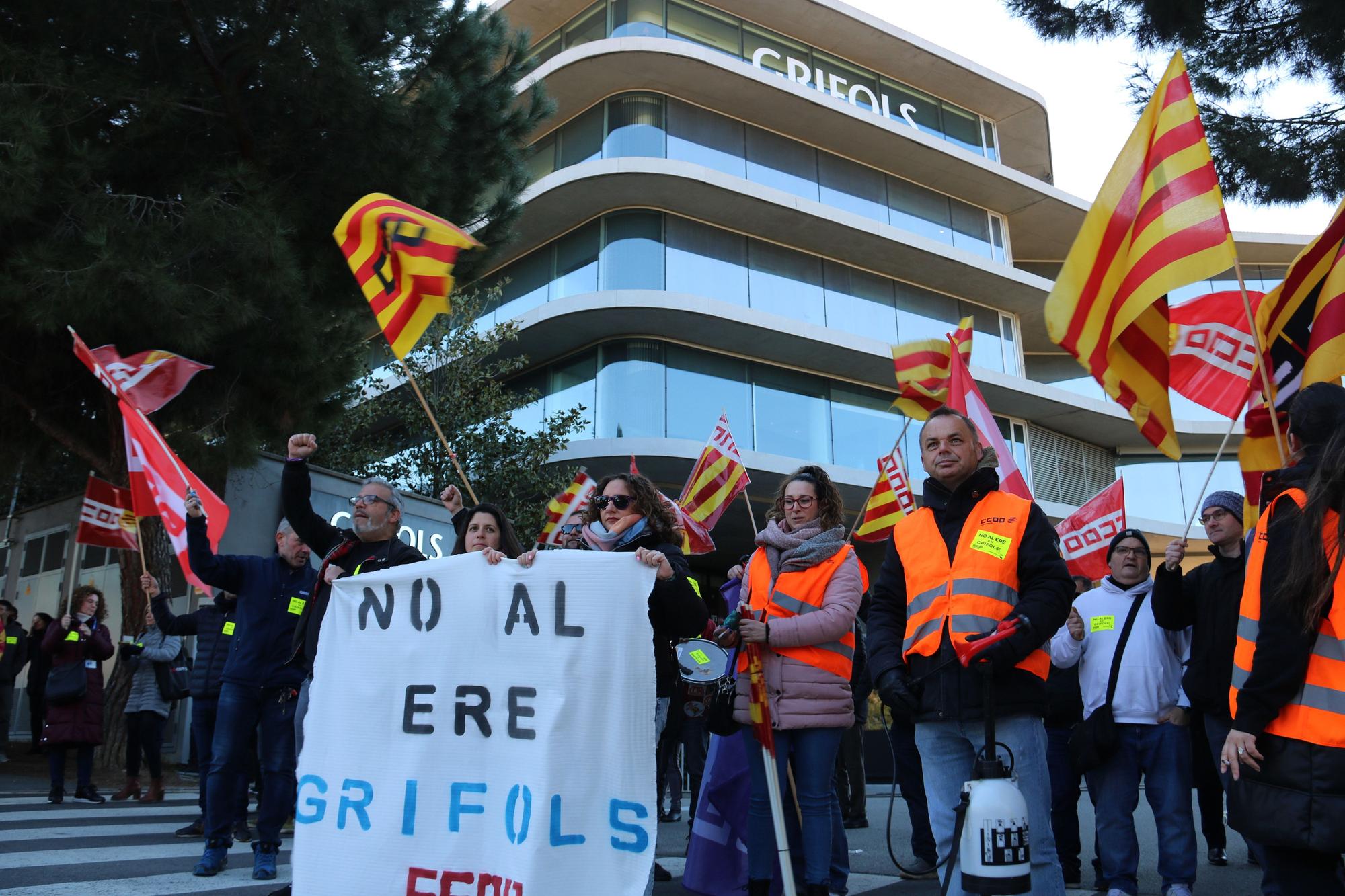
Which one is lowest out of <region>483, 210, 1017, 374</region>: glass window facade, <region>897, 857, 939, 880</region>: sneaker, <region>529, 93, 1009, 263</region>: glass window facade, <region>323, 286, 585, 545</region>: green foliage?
<region>897, 857, 939, 880</region>: sneaker

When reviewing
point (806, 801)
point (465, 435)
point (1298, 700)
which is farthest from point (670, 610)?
point (465, 435)

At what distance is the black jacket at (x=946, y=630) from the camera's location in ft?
11.5

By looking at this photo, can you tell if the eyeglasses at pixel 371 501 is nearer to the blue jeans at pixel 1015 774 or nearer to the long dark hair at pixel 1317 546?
the blue jeans at pixel 1015 774

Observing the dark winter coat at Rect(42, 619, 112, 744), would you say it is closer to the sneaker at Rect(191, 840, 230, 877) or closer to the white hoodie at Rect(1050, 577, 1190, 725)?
the sneaker at Rect(191, 840, 230, 877)

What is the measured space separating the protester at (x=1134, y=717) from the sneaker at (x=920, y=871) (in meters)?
0.92

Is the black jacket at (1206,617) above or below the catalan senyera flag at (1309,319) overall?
below

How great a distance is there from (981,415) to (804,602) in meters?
4.53

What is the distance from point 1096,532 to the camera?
10.9 metres

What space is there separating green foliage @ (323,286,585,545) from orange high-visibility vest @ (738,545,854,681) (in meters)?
14.1

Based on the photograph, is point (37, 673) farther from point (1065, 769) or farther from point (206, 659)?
point (1065, 769)

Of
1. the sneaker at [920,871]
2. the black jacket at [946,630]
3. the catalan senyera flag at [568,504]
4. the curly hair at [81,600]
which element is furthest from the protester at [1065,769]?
the curly hair at [81,600]

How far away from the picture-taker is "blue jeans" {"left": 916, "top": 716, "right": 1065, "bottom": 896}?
11.3 ft

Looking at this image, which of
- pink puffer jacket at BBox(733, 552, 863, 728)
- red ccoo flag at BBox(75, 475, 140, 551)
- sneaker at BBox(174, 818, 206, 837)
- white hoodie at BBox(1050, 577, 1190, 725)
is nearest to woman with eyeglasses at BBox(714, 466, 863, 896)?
pink puffer jacket at BBox(733, 552, 863, 728)

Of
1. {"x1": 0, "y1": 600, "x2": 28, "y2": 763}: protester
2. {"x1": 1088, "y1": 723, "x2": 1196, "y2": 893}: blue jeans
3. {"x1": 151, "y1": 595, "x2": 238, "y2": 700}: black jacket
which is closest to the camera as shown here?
{"x1": 1088, "y1": 723, "x2": 1196, "y2": 893}: blue jeans
